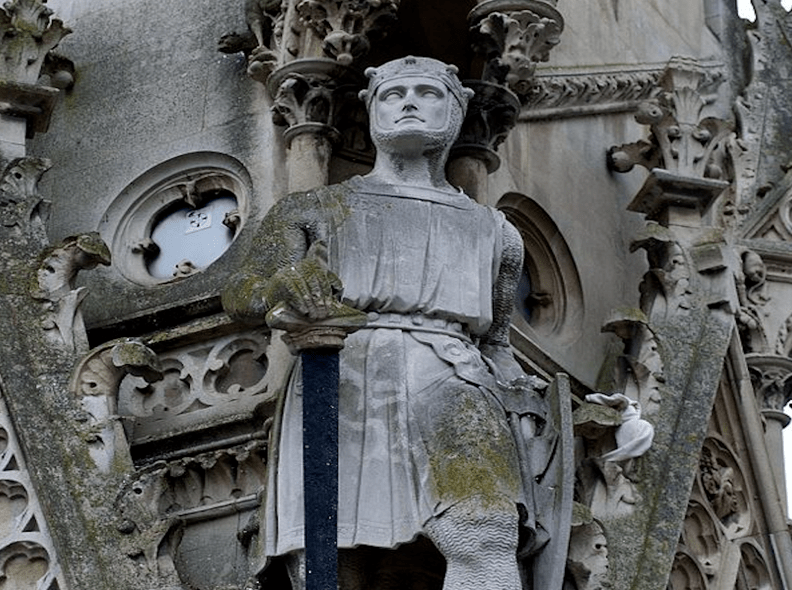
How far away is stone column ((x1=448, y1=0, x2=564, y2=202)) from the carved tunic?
3.08 feet

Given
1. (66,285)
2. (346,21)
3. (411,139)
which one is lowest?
(66,285)

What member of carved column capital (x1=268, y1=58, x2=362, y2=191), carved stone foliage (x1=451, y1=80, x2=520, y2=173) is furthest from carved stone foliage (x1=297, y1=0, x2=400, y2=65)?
carved stone foliage (x1=451, y1=80, x2=520, y2=173)

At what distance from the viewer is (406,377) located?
12.6 meters

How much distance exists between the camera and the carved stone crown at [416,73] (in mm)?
13031

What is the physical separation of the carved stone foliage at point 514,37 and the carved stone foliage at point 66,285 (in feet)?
6.58

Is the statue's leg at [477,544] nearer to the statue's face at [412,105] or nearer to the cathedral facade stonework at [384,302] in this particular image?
the cathedral facade stonework at [384,302]

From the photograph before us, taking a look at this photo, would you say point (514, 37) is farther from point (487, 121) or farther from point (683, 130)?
point (683, 130)

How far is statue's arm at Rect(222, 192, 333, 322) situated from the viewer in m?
12.1

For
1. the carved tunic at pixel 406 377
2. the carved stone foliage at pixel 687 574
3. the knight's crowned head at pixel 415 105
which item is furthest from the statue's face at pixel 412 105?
the carved stone foliage at pixel 687 574

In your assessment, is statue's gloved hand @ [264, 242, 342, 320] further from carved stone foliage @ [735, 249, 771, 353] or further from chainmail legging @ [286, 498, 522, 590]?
carved stone foliage @ [735, 249, 771, 353]

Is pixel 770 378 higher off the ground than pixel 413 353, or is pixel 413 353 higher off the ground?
pixel 770 378

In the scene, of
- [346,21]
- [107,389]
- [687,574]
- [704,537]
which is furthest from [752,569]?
[107,389]

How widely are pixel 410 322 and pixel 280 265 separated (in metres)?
0.61

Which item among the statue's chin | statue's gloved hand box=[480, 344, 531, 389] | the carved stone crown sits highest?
the carved stone crown
